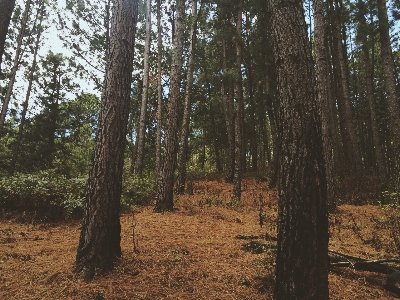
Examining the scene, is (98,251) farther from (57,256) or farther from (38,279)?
(57,256)

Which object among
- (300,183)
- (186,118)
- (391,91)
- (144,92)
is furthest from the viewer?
(144,92)

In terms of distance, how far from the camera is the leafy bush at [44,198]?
742 cm

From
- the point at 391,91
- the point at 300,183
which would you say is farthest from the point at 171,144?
the point at 391,91

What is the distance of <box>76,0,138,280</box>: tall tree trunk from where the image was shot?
3670 millimetres

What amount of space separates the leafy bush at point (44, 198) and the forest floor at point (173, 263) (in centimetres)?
50

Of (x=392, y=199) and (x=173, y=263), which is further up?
(x=392, y=199)

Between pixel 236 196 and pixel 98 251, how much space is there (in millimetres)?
7370

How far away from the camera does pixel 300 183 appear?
8.38 feet

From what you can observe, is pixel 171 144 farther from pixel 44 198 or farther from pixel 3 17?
pixel 3 17

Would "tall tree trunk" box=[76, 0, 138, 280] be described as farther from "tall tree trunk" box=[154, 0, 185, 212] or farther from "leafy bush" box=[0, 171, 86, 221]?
"tall tree trunk" box=[154, 0, 185, 212]

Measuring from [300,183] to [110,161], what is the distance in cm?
258

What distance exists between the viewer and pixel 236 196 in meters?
10.5

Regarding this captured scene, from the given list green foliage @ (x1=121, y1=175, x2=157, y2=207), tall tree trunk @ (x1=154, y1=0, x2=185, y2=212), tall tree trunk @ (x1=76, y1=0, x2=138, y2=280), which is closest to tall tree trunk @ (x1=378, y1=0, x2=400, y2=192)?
tall tree trunk @ (x1=154, y1=0, x2=185, y2=212)

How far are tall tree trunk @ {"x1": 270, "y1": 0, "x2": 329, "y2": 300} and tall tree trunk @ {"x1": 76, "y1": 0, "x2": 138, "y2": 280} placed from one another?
232 centimetres
